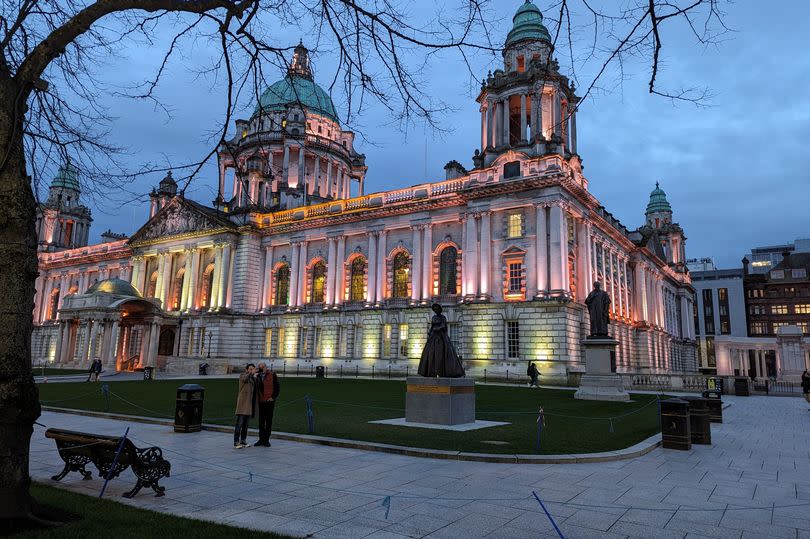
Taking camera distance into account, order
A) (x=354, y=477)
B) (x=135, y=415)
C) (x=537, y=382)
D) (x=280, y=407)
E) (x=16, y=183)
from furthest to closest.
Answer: (x=537, y=382)
(x=280, y=407)
(x=135, y=415)
(x=354, y=477)
(x=16, y=183)

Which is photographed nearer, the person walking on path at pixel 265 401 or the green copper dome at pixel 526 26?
the person walking on path at pixel 265 401

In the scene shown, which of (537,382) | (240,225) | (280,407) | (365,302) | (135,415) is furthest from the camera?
(240,225)

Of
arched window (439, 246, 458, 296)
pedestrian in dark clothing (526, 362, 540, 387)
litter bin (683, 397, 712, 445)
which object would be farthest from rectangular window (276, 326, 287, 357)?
litter bin (683, 397, 712, 445)

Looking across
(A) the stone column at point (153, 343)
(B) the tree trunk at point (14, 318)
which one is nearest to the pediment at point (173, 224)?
(A) the stone column at point (153, 343)

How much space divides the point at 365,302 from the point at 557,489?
128 feet

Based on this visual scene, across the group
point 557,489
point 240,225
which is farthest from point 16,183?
point 240,225

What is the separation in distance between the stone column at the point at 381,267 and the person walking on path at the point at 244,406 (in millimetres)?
33577

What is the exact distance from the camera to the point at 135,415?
54.3 ft

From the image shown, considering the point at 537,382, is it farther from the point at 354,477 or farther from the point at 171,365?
the point at 171,365

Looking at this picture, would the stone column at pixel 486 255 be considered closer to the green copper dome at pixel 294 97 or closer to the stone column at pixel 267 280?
the green copper dome at pixel 294 97

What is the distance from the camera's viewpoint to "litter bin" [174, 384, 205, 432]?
13578mm

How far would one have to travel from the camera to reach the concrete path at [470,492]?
6.28 meters

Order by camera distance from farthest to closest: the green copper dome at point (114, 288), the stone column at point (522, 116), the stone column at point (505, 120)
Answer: the green copper dome at point (114, 288)
the stone column at point (505, 120)
the stone column at point (522, 116)

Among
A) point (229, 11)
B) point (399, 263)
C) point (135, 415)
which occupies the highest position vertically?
point (399, 263)
